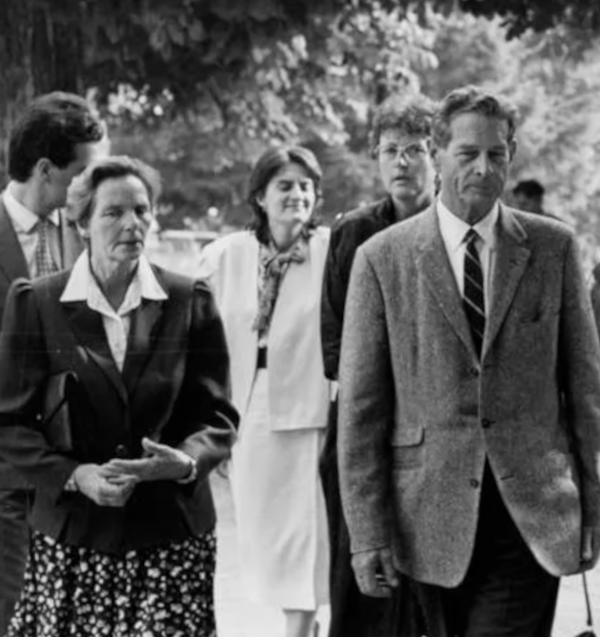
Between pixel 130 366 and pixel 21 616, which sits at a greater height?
pixel 130 366

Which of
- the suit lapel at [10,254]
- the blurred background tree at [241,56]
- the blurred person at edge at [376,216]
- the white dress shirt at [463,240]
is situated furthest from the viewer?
the blurred background tree at [241,56]

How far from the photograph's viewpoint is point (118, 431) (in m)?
6.96

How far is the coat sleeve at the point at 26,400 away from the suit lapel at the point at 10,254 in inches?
43.3

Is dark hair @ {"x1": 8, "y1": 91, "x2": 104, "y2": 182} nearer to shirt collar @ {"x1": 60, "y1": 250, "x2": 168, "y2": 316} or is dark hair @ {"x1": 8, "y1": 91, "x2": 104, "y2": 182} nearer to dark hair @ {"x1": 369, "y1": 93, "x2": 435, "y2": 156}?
shirt collar @ {"x1": 60, "y1": 250, "x2": 168, "y2": 316}

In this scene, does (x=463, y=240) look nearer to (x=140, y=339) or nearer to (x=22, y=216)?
(x=140, y=339)

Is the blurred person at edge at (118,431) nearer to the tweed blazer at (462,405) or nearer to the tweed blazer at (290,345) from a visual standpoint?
the tweed blazer at (462,405)

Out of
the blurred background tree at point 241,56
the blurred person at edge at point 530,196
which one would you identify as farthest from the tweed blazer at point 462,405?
the blurred background tree at point 241,56

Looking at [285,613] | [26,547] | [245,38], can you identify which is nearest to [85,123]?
[26,547]

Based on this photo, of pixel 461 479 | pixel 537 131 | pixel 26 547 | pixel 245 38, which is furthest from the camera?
pixel 537 131

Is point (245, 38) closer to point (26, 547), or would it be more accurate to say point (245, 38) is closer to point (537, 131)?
point (26, 547)

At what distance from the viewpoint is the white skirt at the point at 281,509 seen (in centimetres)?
1028

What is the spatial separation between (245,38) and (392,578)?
10799 millimetres

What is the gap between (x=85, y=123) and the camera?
8367 millimetres

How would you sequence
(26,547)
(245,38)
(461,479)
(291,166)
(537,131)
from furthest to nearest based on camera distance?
(537,131)
(245,38)
(291,166)
(26,547)
(461,479)
